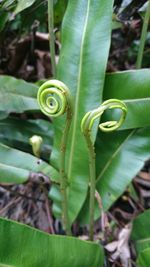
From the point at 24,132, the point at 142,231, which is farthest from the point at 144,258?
the point at 24,132

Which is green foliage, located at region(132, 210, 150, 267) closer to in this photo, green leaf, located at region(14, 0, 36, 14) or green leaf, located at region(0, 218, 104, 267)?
green leaf, located at region(0, 218, 104, 267)

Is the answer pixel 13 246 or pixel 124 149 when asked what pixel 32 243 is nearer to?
pixel 13 246

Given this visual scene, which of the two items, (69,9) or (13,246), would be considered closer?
(13,246)

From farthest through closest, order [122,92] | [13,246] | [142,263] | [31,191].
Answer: [31,191] → [122,92] → [142,263] → [13,246]

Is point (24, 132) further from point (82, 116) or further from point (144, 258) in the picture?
point (144, 258)

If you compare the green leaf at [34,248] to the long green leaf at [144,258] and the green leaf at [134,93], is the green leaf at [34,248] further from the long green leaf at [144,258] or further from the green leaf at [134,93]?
the green leaf at [134,93]

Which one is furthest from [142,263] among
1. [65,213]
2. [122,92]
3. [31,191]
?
[31,191]

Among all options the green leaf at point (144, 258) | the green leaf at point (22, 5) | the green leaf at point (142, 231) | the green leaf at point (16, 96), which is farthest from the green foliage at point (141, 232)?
the green leaf at point (22, 5)
